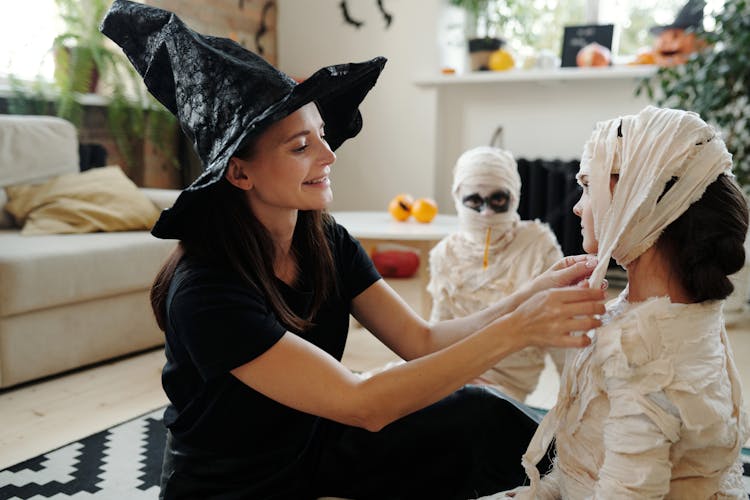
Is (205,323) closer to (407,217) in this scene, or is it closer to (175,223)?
(175,223)

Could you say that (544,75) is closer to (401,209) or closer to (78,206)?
(401,209)

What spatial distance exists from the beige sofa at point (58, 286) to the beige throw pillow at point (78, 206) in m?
0.07

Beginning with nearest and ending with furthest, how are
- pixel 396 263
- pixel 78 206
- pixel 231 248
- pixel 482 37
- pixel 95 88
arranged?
pixel 231 248
pixel 78 206
pixel 95 88
pixel 482 37
pixel 396 263

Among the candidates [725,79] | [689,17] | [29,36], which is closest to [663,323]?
[725,79]

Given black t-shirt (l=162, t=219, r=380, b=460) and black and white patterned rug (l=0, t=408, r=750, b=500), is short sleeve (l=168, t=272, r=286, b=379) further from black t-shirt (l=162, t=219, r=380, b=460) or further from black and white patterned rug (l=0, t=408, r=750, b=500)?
black and white patterned rug (l=0, t=408, r=750, b=500)

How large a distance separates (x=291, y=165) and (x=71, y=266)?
1.65m

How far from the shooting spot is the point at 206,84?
122 cm

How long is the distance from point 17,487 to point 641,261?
1.62m

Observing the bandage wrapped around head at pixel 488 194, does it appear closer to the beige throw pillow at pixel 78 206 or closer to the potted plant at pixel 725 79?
the potted plant at pixel 725 79

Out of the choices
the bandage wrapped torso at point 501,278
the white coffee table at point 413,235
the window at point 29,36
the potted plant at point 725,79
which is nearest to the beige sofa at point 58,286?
the window at point 29,36

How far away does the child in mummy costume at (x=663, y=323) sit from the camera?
3.27 feet

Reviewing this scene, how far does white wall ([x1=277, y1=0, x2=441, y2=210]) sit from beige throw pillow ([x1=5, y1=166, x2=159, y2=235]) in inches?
79.2

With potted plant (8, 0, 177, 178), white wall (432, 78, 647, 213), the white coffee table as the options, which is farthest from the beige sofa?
white wall (432, 78, 647, 213)

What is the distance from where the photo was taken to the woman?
1.16 m
